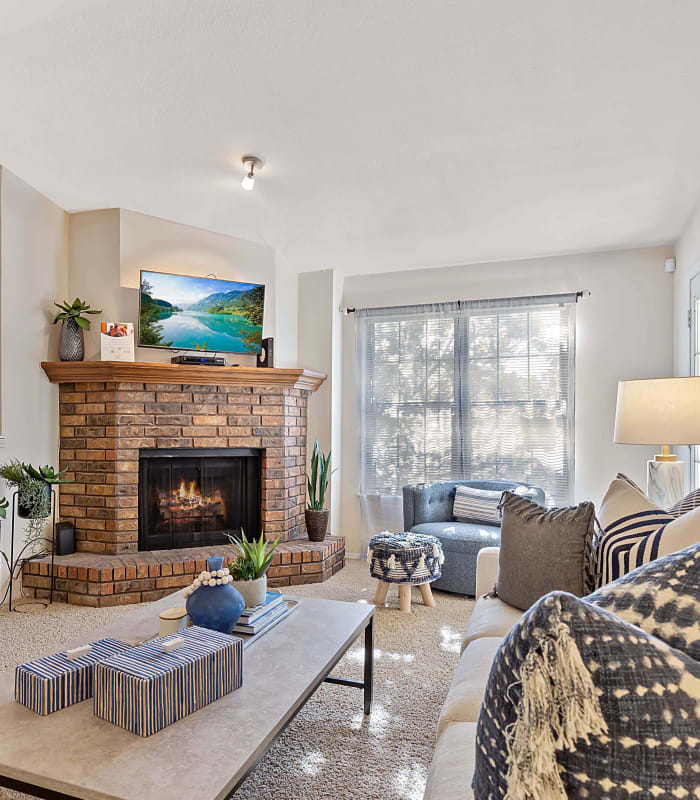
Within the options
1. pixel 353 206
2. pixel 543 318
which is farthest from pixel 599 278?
pixel 353 206

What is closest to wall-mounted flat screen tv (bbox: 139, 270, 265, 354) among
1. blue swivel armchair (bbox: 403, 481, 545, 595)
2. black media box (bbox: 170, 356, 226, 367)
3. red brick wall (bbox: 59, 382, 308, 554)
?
black media box (bbox: 170, 356, 226, 367)

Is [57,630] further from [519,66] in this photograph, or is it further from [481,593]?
[519,66]

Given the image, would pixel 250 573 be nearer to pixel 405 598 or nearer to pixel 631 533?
pixel 631 533

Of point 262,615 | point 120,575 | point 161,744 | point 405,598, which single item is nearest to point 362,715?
point 262,615

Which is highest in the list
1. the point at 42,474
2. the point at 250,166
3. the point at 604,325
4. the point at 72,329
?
the point at 250,166

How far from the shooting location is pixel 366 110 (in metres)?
2.37

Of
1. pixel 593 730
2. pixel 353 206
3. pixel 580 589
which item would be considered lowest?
pixel 580 589

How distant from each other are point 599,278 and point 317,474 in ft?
8.62

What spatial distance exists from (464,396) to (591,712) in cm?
398

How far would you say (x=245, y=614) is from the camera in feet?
6.14

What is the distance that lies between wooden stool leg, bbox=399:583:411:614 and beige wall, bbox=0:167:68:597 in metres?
2.34

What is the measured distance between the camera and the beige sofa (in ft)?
3.54

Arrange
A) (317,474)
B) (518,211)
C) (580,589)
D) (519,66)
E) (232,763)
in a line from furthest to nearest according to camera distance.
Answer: (317,474), (518,211), (519,66), (580,589), (232,763)

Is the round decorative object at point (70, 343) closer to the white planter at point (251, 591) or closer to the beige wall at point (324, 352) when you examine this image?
the beige wall at point (324, 352)
